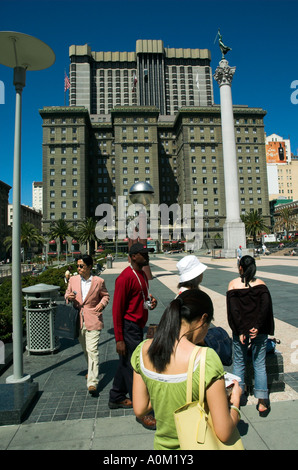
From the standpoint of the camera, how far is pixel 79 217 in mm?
82125

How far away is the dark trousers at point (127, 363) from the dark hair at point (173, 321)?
6.31 ft

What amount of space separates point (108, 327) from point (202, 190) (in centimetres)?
8117

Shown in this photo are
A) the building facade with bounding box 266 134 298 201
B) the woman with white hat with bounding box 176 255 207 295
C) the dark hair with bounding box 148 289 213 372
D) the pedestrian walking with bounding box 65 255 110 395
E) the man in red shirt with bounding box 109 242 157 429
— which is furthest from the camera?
the building facade with bounding box 266 134 298 201

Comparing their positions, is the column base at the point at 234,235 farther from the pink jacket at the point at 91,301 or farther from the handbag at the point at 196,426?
the handbag at the point at 196,426

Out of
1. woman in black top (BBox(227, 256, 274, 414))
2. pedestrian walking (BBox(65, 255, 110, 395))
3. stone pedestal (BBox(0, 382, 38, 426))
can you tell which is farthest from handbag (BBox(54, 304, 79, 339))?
woman in black top (BBox(227, 256, 274, 414))

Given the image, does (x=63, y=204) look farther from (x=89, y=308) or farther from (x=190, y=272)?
(x=190, y=272)

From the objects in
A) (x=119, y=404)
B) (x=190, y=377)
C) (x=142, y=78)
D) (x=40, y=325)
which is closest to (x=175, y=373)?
(x=190, y=377)

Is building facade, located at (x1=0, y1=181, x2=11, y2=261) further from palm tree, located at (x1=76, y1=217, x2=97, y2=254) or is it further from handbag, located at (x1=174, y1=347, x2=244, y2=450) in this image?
handbag, located at (x1=174, y1=347, x2=244, y2=450)

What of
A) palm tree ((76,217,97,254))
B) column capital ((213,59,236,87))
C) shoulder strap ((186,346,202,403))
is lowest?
shoulder strap ((186,346,202,403))

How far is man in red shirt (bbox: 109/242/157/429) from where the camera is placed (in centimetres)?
365

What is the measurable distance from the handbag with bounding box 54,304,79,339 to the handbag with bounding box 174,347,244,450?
3089 millimetres

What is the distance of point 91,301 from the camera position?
14.9 ft
